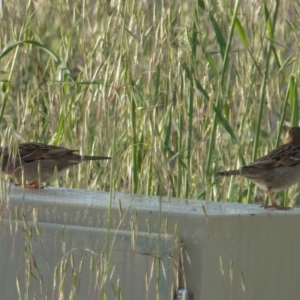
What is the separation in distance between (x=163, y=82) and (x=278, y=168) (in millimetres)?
1004

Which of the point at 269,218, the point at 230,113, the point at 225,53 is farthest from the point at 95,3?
the point at 269,218

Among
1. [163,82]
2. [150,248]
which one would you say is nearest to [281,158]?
[163,82]

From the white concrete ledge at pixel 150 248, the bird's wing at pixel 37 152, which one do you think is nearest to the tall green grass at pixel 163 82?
the bird's wing at pixel 37 152

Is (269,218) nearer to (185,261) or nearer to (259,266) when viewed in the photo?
(259,266)

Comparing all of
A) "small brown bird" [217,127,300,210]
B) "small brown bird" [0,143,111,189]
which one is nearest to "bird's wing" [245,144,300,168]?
"small brown bird" [217,127,300,210]

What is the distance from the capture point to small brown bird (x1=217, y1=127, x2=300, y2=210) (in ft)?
11.1

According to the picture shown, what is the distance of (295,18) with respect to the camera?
10.1ft

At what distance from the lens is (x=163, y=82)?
3.03 metres

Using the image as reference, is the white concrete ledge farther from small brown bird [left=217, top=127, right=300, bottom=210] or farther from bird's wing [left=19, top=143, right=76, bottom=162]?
bird's wing [left=19, top=143, right=76, bottom=162]

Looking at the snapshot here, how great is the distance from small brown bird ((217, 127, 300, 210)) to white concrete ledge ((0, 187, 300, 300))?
2.61 feet

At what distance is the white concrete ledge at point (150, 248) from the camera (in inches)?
81.4

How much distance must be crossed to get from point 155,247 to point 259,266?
1.32 ft

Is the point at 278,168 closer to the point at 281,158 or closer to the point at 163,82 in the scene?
the point at 281,158

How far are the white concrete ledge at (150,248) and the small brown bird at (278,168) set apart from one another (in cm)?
80
